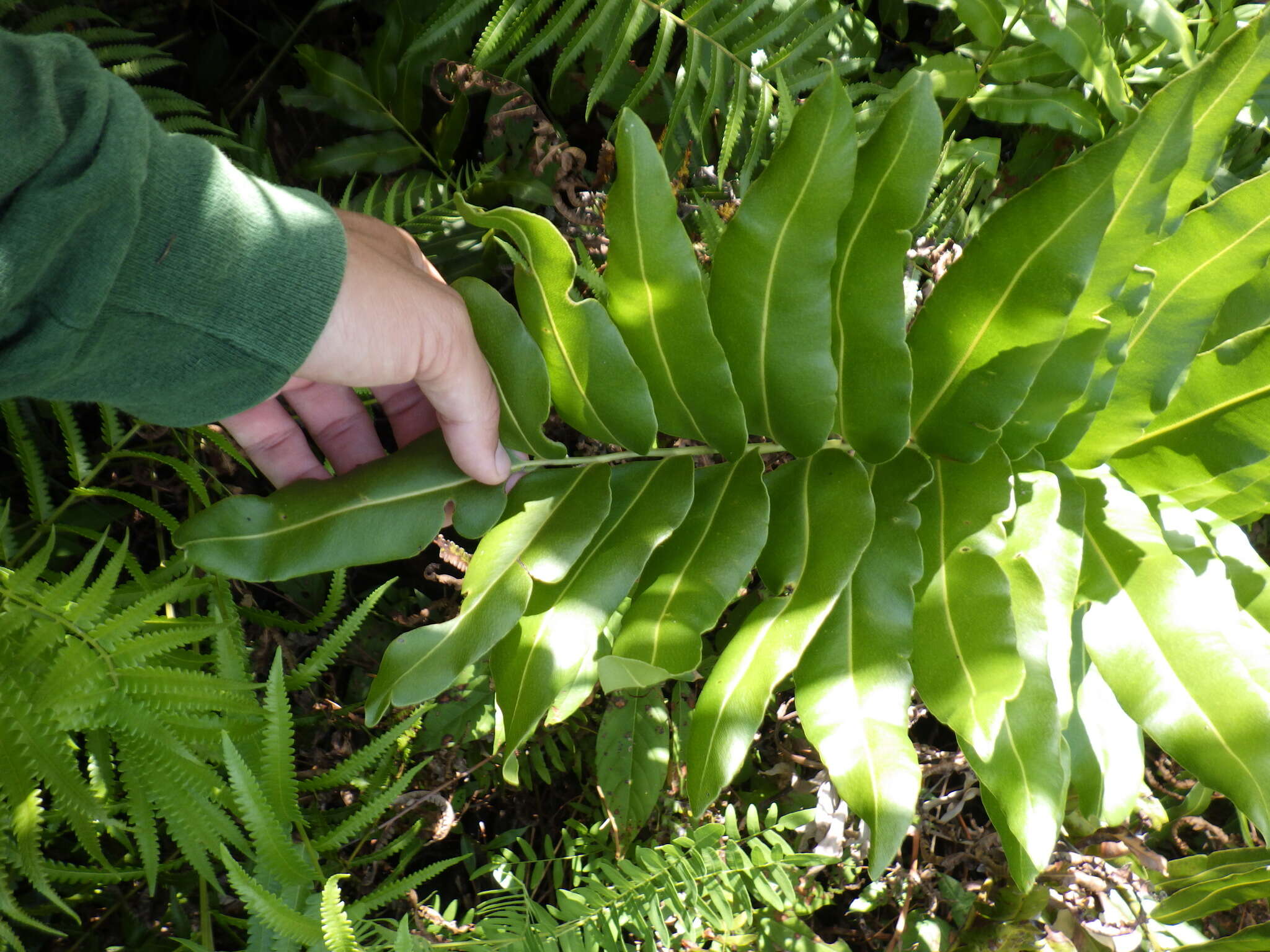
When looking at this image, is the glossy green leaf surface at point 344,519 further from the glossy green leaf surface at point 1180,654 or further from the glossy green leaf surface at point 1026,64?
the glossy green leaf surface at point 1026,64

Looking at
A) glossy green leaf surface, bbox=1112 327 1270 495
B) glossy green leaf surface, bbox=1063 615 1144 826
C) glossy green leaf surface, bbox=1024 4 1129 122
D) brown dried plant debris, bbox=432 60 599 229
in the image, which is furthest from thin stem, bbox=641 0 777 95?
glossy green leaf surface, bbox=1063 615 1144 826

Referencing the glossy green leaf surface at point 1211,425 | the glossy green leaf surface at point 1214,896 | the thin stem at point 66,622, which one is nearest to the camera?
the glossy green leaf surface at point 1211,425

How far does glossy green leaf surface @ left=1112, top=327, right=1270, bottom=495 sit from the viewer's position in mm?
1148

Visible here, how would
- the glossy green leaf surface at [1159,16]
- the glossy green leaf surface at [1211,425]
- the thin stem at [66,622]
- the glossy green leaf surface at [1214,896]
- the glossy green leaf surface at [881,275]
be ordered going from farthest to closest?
the glossy green leaf surface at [1214,896] < the glossy green leaf surface at [1159,16] < the thin stem at [66,622] < the glossy green leaf surface at [1211,425] < the glossy green leaf surface at [881,275]

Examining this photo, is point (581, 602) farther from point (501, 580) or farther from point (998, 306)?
point (998, 306)

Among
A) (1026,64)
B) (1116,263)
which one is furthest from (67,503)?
Result: (1026,64)

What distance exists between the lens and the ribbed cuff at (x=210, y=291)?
912 millimetres

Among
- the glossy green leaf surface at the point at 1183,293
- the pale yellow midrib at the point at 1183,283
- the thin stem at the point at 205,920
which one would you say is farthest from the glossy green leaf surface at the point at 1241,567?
the thin stem at the point at 205,920

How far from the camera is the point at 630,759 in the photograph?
1711mm

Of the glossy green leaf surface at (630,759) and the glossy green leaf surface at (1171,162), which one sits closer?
the glossy green leaf surface at (1171,162)

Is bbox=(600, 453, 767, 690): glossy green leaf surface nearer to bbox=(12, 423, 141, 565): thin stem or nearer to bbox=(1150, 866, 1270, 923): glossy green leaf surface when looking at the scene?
bbox=(12, 423, 141, 565): thin stem

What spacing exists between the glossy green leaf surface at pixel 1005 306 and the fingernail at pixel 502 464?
22.6 inches

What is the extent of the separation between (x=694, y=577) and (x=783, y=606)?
121mm

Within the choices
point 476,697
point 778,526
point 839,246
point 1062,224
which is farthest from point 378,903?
point 1062,224
